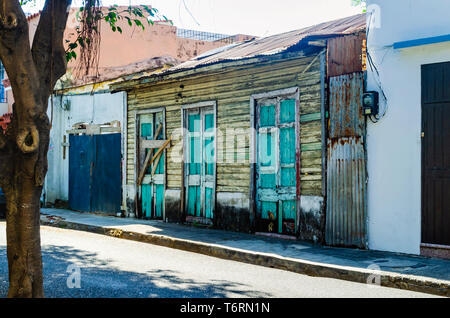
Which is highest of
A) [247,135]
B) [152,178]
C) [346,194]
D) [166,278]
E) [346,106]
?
[346,106]

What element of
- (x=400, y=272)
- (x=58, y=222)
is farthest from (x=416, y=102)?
(x=58, y=222)

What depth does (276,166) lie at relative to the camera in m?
10.2

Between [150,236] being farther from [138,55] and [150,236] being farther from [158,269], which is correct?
[138,55]

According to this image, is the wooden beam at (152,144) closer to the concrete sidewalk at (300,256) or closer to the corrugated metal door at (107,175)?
the corrugated metal door at (107,175)

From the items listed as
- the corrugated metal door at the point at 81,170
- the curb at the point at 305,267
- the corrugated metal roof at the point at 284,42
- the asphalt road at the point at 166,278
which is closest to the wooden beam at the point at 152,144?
the corrugated metal roof at the point at 284,42

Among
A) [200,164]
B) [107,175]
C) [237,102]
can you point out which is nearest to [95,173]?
[107,175]

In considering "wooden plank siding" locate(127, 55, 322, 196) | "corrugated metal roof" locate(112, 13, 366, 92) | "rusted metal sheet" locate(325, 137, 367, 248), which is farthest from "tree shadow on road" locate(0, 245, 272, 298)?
"corrugated metal roof" locate(112, 13, 366, 92)

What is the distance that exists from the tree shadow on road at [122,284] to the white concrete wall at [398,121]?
3.09 m

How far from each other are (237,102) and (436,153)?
4520 millimetres

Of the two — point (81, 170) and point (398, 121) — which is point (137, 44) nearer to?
point (81, 170)

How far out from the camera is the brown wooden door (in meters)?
7.62

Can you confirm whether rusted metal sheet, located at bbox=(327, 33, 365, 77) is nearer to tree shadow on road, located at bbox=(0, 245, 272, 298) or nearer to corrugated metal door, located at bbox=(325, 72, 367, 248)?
corrugated metal door, located at bbox=(325, 72, 367, 248)

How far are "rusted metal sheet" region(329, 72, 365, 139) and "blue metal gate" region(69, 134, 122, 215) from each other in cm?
738

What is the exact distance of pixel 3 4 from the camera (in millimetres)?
4297
